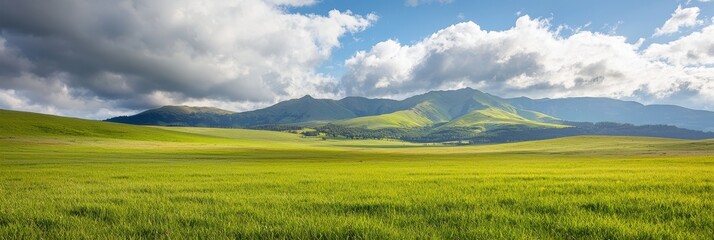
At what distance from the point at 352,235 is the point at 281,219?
189cm

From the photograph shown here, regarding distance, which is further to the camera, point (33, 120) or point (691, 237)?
point (33, 120)

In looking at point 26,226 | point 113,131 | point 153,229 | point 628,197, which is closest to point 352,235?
point 153,229

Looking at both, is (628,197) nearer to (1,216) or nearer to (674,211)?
(674,211)

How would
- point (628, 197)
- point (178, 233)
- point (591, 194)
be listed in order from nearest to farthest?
1. point (178, 233)
2. point (628, 197)
3. point (591, 194)

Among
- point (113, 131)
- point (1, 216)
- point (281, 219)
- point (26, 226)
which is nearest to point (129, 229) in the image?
point (26, 226)

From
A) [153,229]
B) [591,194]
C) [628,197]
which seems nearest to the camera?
[153,229]

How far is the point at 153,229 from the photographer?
273 inches

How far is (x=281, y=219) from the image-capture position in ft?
24.6

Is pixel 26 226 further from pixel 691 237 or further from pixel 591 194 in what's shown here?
pixel 591 194

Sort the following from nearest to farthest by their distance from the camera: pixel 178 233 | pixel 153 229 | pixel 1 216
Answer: pixel 178 233 → pixel 153 229 → pixel 1 216

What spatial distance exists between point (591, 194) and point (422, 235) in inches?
289

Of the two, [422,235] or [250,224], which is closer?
[422,235]

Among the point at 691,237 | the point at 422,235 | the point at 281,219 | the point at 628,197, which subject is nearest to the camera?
the point at 691,237

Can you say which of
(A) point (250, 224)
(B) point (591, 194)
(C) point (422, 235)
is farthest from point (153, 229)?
(B) point (591, 194)
